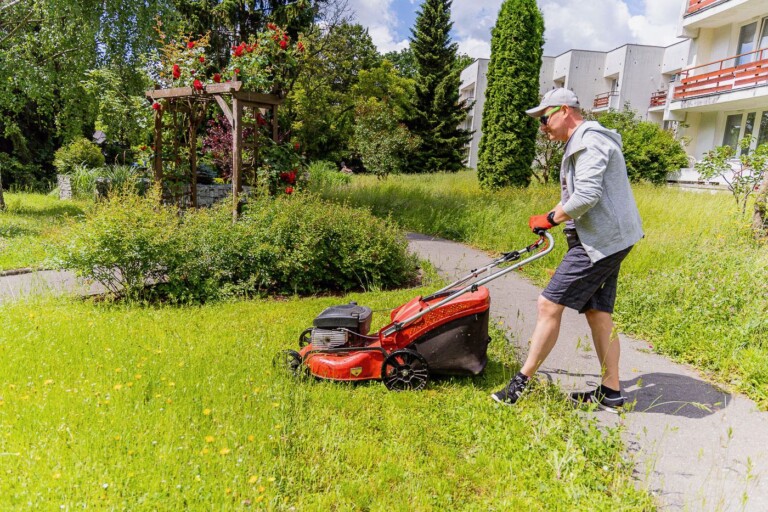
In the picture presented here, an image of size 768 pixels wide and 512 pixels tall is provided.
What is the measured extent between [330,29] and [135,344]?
Answer: 1703 cm

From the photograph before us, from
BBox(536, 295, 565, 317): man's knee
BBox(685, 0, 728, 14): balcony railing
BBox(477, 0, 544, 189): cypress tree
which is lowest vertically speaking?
BBox(536, 295, 565, 317): man's knee

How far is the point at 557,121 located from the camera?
3359 mm

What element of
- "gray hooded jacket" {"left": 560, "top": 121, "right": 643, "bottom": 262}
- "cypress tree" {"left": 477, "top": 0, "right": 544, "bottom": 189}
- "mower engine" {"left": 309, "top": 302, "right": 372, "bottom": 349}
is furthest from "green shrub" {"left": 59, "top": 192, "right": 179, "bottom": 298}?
"cypress tree" {"left": 477, "top": 0, "right": 544, "bottom": 189}

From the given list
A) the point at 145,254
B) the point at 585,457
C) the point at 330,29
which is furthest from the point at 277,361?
the point at 330,29

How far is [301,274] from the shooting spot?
611 cm

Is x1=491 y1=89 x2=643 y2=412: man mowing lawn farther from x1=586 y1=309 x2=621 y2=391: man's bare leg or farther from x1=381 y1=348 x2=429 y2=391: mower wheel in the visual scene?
x1=381 y1=348 x2=429 y2=391: mower wheel

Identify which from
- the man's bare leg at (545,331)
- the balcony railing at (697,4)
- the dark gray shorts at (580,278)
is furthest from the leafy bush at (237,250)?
the balcony railing at (697,4)

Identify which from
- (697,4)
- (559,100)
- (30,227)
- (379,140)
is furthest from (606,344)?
(697,4)

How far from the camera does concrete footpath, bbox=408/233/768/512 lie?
2592 mm

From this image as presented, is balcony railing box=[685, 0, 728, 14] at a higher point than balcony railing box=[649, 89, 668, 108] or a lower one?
higher

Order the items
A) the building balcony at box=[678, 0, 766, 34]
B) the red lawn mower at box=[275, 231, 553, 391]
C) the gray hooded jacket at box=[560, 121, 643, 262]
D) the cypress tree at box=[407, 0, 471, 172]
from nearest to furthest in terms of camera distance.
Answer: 1. the gray hooded jacket at box=[560, 121, 643, 262]
2. the red lawn mower at box=[275, 231, 553, 391]
3. the building balcony at box=[678, 0, 766, 34]
4. the cypress tree at box=[407, 0, 471, 172]

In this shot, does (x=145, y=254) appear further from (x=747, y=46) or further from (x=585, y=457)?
(x=747, y=46)

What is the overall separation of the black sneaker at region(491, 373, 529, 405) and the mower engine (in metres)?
1.07

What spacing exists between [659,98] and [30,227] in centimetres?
2826
